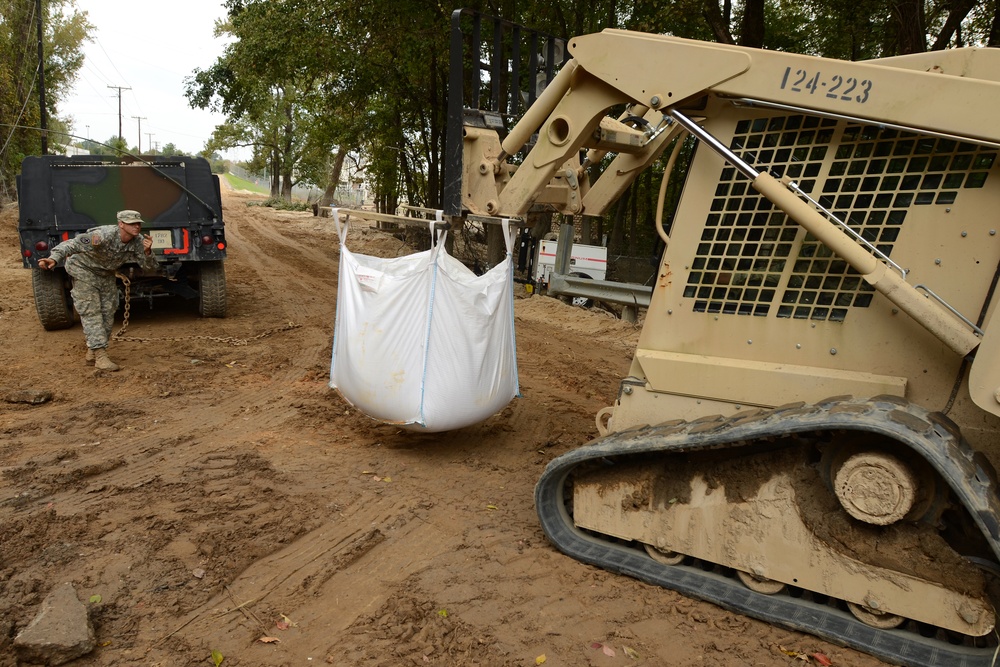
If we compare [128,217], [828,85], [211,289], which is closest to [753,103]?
[828,85]

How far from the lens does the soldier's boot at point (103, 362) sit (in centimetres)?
733

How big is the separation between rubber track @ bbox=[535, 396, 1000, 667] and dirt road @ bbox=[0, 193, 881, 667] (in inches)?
3.1

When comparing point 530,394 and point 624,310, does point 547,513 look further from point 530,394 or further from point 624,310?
point 624,310

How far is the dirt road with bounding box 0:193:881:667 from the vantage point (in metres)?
3.18

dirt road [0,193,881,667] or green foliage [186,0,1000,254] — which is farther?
green foliage [186,0,1000,254]

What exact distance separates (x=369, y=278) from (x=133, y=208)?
5.53 metres

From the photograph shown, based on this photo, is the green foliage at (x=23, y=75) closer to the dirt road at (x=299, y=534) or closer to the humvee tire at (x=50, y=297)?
the humvee tire at (x=50, y=297)

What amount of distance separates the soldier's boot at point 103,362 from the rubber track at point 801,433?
5203 millimetres

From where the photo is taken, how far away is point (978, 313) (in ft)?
10.3

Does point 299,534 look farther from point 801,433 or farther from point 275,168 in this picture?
point 275,168

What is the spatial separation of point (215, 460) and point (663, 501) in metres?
3.05

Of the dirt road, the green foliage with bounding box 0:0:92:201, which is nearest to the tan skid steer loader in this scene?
the dirt road

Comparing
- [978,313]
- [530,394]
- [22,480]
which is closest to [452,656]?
[978,313]

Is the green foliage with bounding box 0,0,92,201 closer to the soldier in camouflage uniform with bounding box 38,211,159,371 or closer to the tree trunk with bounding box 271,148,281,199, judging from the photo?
the tree trunk with bounding box 271,148,281,199
